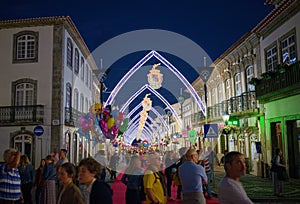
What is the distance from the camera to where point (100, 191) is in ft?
11.9

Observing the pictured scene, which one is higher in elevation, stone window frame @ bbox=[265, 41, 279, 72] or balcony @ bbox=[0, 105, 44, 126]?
stone window frame @ bbox=[265, 41, 279, 72]

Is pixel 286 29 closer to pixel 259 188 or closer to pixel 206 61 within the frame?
pixel 259 188

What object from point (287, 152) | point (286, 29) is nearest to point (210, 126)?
point (287, 152)

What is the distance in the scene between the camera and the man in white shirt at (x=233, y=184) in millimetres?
3590

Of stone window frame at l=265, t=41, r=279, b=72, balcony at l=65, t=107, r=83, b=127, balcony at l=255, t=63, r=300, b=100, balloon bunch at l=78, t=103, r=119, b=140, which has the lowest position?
balloon bunch at l=78, t=103, r=119, b=140

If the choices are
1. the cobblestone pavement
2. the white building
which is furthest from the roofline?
the cobblestone pavement

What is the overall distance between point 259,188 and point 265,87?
5.84 m

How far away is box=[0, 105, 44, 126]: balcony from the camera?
2220 cm

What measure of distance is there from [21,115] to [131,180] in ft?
56.9

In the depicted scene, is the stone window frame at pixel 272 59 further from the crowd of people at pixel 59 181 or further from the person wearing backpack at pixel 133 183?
the person wearing backpack at pixel 133 183

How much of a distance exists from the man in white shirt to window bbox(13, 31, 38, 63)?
21.5m

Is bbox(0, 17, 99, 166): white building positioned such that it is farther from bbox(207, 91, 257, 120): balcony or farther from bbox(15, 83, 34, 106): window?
bbox(207, 91, 257, 120): balcony

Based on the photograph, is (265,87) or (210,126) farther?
(265,87)

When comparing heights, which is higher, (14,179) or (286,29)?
(286,29)
